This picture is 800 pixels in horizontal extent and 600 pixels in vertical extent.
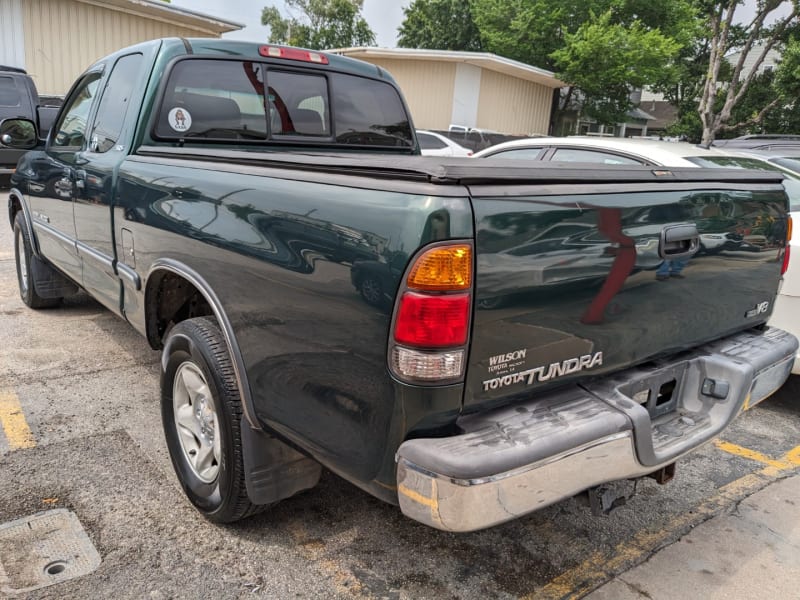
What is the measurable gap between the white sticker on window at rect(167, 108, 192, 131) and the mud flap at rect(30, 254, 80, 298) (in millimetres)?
2344

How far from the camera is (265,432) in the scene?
2.33 m

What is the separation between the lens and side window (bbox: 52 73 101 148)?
405cm

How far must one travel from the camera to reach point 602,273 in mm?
2092

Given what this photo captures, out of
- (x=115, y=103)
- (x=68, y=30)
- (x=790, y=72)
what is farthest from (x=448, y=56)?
(x=115, y=103)

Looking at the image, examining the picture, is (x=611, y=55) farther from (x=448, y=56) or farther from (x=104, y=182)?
(x=104, y=182)

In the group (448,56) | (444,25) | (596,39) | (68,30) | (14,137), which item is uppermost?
(444,25)

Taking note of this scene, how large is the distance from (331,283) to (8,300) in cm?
498

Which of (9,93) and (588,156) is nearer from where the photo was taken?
(588,156)

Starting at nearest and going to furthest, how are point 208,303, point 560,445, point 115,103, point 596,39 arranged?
point 560,445 < point 208,303 < point 115,103 < point 596,39

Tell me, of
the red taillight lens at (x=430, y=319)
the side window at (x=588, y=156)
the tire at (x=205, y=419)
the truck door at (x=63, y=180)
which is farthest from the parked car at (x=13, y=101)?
the red taillight lens at (x=430, y=319)

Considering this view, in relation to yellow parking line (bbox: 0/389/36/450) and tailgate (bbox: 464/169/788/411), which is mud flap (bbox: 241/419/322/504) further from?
yellow parking line (bbox: 0/389/36/450)

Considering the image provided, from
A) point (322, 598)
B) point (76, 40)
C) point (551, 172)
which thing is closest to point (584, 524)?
point (322, 598)

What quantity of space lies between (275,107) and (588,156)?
2.58m

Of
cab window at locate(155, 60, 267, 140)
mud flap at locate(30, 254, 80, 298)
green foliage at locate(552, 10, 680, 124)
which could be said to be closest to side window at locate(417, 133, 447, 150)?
mud flap at locate(30, 254, 80, 298)
